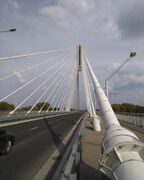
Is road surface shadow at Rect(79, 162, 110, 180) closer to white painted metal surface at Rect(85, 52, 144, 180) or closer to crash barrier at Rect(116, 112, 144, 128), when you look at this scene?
white painted metal surface at Rect(85, 52, 144, 180)

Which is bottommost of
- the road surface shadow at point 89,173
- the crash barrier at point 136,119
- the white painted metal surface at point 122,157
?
the crash barrier at point 136,119

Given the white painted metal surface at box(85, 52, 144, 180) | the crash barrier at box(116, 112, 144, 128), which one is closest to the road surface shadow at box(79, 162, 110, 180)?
the white painted metal surface at box(85, 52, 144, 180)

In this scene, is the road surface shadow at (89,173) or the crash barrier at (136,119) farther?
the crash barrier at (136,119)

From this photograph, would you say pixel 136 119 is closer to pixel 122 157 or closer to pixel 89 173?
pixel 89 173

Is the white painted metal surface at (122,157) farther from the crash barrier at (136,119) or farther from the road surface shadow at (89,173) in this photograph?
the crash barrier at (136,119)

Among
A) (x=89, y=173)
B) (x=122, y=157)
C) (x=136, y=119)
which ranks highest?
(x=122, y=157)

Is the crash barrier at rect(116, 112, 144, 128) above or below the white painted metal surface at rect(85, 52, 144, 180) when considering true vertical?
below

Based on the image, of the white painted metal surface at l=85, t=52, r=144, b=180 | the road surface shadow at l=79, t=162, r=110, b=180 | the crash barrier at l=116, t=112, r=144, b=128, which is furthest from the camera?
the crash barrier at l=116, t=112, r=144, b=128

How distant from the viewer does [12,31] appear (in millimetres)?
28734

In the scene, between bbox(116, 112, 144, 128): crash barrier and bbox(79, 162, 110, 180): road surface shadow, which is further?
bbox(116, 112, 144, 128): crash barrier

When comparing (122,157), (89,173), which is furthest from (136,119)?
(122,157)

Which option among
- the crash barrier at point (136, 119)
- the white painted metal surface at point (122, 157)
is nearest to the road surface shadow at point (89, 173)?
the white painted metal surface at point (122, 157)

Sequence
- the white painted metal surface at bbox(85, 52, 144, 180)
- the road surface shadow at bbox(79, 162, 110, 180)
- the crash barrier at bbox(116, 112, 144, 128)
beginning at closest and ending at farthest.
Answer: the white painted metal surface at bbox(85, 52, 144, 180), the road surface shadow at bbox(79, 162, 110, 180), the crash barrier at bbox(116, 112, 144, 128)

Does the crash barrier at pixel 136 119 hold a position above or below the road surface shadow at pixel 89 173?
below
